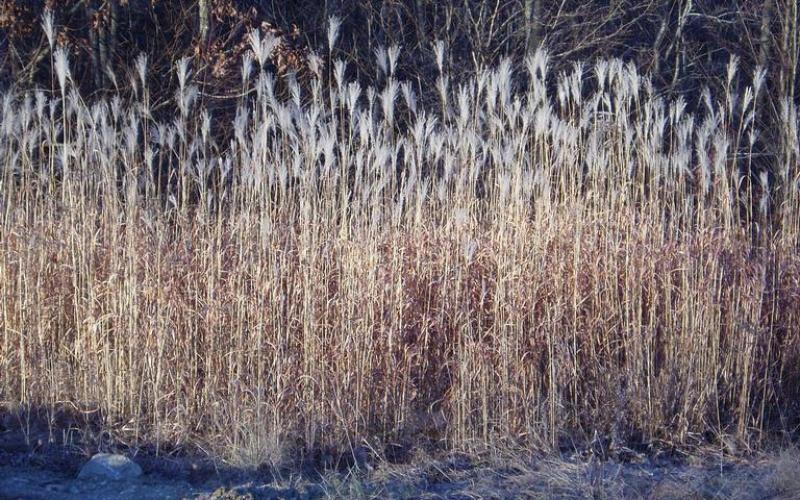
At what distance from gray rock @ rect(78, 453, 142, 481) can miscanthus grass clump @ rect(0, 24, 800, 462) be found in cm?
39

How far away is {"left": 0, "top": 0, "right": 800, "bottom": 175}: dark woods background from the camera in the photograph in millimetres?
9727

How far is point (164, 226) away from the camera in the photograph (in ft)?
18.4

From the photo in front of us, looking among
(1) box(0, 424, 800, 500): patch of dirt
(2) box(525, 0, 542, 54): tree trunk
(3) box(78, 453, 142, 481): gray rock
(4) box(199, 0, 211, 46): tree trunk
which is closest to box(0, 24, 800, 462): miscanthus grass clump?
(1) box(0, 424, 800, 500): patch of dirt

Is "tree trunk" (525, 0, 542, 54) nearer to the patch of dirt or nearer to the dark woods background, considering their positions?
the dark woods background

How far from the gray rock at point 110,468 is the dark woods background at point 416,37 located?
4.75m

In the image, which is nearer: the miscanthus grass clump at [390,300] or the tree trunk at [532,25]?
the miscanthus grass clump at [390,300]

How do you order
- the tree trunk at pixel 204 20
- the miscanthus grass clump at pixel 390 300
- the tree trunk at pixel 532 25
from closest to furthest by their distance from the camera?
the miscanthus grass clump at pixel 390 300, the tree trunk at pixel 204 20, the tree trunk at pixel 532 25

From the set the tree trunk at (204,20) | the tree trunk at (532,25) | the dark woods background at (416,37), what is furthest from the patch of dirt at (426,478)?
the tree trunk at (532,25)

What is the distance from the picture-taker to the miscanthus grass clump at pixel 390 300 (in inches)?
207

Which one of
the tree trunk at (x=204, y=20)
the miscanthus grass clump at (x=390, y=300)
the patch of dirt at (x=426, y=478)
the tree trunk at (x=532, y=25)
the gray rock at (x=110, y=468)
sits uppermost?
the tree trunk at (x=532, y=25)

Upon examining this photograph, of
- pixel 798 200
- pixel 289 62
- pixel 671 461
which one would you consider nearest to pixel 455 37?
pixel 289 62

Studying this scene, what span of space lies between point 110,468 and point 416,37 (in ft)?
27.4

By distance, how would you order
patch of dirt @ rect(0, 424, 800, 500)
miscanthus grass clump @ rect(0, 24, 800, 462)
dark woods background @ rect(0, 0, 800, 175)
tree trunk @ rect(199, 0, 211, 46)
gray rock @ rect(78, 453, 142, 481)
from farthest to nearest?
dark woods background @ rect(0, 0, 800, 175) → tree trunk @ rect(199, 0, 211, 46) → miscanthus grass clump @ rect(0, 24, 800, 462) → gray rock @ rect(78, 453, 142, 481) → patch of dirt @ rect(0, 424, 800, 500)

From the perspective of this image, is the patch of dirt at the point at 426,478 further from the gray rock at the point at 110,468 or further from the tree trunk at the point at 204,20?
the tree trunk at the point at 204,20
